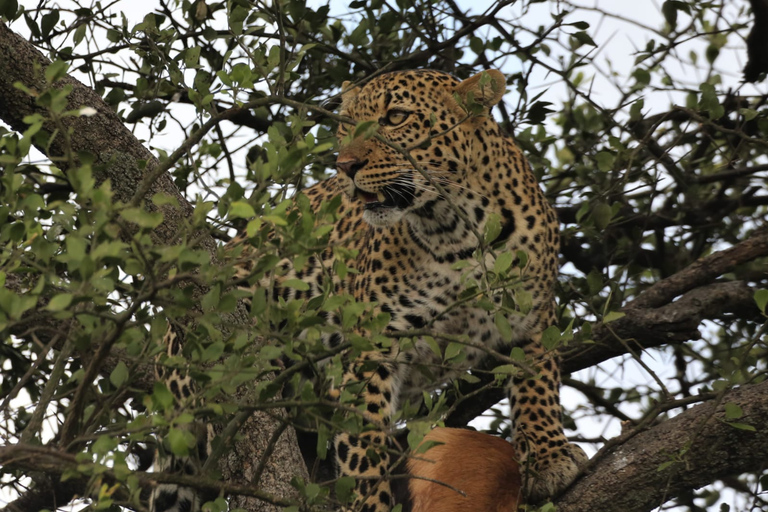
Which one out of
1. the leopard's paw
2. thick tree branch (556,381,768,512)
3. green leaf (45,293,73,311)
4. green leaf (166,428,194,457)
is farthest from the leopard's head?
green leaf (45,293,73,311)

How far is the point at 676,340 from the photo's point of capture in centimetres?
575

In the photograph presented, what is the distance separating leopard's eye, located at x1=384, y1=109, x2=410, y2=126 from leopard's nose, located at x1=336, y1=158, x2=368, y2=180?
1.62 ft

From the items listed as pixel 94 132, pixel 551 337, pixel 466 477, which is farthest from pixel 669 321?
pixel 94 132

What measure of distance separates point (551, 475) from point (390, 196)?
70.4 inches

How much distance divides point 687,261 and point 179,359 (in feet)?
16.7

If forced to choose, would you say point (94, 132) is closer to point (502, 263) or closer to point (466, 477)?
point (502, 263)

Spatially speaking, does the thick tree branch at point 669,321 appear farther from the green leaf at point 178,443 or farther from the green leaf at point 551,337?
the green leaf at point 178,443

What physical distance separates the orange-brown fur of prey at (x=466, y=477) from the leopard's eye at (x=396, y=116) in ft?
6.46

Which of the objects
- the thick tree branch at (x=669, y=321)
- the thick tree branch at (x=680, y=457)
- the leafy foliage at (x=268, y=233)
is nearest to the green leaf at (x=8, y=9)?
the leafy foliage at (x=268, y=233)

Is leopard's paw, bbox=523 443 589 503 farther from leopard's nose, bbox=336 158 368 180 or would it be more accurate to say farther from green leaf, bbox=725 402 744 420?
leopard's nose, bbox=336 158 368 180

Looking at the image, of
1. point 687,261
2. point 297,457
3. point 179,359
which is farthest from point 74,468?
point 687,261

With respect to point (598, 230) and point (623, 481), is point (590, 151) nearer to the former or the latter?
point (598, 230)

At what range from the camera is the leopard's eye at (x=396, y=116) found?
5793mm

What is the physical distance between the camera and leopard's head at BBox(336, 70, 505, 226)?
5.42 m
